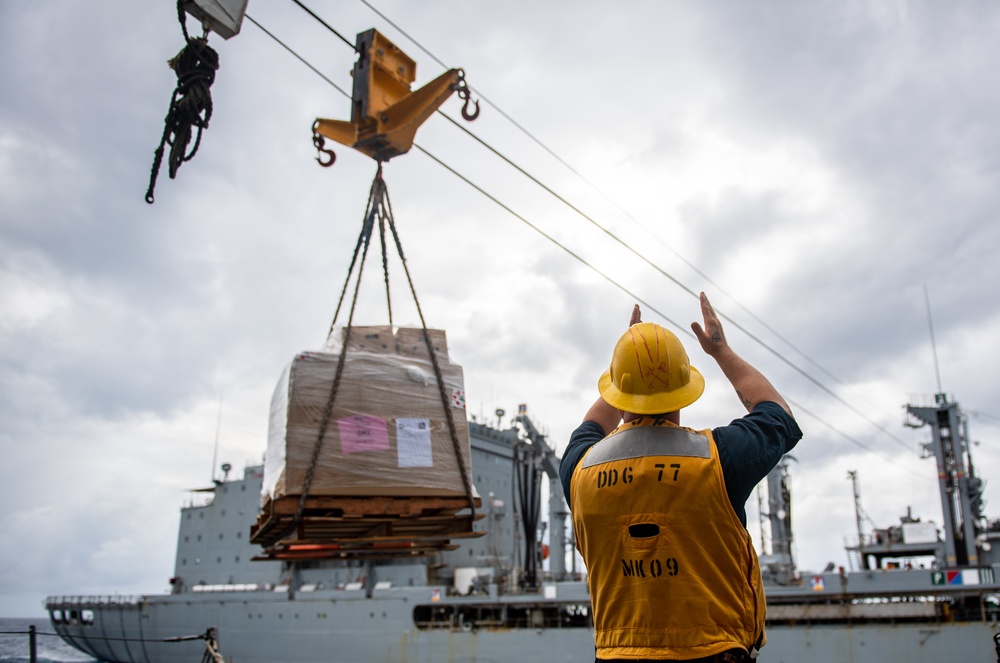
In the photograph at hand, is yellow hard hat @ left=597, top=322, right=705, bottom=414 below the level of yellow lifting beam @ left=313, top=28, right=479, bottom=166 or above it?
below

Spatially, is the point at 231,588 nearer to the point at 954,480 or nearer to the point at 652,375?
the point at 954,480

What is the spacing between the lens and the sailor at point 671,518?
1.85 meters

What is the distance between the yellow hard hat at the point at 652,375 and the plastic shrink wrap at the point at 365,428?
2.80 m

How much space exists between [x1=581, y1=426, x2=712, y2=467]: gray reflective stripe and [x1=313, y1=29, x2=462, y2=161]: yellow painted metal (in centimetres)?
382

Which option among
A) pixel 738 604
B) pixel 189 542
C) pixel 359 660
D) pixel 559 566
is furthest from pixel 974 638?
pixel 189 542

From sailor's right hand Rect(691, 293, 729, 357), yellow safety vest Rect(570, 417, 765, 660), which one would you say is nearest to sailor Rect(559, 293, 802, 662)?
yellow safety vest Rect(570, 417, 765, 660)

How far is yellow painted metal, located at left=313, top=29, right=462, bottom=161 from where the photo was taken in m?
5.30

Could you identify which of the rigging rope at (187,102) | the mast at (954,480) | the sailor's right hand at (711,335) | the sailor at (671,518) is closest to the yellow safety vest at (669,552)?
the sailor at (671,518)

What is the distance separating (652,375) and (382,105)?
13.0 ft

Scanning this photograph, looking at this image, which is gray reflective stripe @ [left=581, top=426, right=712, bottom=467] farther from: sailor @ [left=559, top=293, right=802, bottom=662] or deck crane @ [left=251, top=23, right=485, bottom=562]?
deck crane @ [left=251, top=23, right=485, bottom=562]

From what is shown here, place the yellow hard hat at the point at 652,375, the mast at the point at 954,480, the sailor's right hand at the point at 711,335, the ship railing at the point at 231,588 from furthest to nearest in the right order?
the ship railing at the point at 231,588, the mast at the point at 954,480, the sailor's right hand at the point at 711,335, the yellow hard hat at the point at 652,375

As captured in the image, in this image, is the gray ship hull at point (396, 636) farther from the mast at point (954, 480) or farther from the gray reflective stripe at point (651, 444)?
the gray reflective stripe at point (651, 444)

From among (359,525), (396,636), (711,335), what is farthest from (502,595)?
(711,335)

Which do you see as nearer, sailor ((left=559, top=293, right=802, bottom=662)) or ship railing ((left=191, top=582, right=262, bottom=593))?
sailor ((left=559, top=293, right=802, bottom=662))
